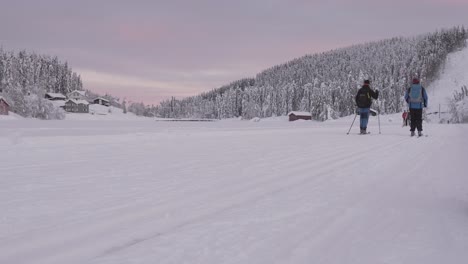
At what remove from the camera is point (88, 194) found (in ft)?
12.0

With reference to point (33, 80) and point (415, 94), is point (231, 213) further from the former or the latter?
point (33, 80)

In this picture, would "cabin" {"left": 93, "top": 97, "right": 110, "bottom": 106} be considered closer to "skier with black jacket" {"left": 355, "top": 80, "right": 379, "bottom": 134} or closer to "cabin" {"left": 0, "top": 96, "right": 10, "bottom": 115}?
"cabin" {"left": 0, "top": 96, "right": 10, "bottom": 115}

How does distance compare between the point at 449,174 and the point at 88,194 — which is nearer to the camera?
the point at 88,194

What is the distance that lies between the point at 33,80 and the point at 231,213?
156 metres

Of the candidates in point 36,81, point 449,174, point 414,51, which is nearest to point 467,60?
point 414,51

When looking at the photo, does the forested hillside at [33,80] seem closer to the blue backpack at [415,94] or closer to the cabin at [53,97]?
the cabin at [53,97]

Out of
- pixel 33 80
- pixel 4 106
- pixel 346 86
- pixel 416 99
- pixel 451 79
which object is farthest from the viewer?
pixel 451 79

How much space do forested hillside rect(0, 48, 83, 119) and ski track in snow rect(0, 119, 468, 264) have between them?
74.7 m

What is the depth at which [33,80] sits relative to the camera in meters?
140

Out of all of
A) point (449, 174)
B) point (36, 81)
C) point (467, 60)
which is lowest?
→ point (449, 174)

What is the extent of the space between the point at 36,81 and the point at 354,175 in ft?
512

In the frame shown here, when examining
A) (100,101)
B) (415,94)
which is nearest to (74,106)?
(100,101)

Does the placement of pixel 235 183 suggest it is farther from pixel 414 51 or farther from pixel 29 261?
pixel 414 51

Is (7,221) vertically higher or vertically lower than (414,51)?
lower
